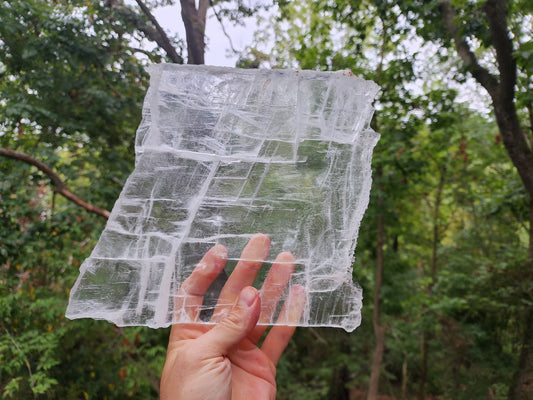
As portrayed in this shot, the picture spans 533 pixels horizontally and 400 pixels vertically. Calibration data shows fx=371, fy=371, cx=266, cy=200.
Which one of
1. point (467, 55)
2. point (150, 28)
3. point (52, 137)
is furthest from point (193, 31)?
point (467, 55)

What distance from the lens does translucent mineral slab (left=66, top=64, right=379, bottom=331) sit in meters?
1.53

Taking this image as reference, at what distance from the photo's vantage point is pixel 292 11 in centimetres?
372

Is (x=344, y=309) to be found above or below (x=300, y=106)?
below

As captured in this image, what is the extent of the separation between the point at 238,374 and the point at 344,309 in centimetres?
52

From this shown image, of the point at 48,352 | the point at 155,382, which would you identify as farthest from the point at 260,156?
the point at 155,382

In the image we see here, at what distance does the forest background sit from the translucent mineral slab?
4.25 ft

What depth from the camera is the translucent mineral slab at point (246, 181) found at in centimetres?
153

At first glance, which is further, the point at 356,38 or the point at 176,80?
the point at 356,38

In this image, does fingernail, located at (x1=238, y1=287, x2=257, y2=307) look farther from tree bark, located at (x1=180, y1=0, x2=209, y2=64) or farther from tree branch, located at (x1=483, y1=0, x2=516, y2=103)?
tree branch, located at (x1=483, y1=0, x2=516, y2=103)

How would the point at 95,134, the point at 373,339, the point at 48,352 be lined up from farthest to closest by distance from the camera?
the point at 373,339
the point at 95,134
the point at 48,352

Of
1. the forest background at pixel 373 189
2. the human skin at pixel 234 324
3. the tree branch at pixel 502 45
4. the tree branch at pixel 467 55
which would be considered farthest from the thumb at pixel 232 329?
the tree branch at pixel 467 55

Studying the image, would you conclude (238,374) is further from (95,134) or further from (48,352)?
(95,134)

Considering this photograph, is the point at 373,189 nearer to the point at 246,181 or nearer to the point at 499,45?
the point at 499,45

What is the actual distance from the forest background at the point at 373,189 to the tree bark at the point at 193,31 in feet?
0.04
